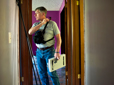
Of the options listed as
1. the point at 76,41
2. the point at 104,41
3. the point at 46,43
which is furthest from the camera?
the point at 76,41

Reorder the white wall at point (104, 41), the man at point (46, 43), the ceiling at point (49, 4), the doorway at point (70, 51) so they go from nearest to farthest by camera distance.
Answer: the white wall at point (104, 41), the man at point (46, 43), the doorway at point (70, 51), the ceiling at point (49, 4)

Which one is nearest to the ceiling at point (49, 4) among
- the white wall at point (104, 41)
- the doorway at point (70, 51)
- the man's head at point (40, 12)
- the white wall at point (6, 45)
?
the doorway at point (70, 51)

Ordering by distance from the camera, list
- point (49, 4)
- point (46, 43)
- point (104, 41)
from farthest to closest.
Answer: point (49, 4)
point (46, 43)
point (104, 41)

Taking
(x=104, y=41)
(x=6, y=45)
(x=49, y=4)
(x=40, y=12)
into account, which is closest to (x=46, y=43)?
(x=40, y=12)

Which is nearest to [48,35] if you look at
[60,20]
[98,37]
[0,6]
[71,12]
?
[71,12]

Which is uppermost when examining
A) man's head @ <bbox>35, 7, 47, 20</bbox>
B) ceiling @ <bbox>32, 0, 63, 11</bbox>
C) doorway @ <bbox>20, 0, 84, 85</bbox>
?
ceiling @ <bbox>32, 0, 63, 11</bbox>

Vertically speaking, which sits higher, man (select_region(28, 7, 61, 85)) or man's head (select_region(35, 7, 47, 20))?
man's head (select_region(35, 7, 47, 20))

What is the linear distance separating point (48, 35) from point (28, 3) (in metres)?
0.65

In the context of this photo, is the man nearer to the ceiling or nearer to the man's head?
the man's head

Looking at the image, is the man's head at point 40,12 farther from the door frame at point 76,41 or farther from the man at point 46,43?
the door frame at point 76,41

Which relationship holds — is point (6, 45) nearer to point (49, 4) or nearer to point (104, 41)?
point (104, 41)

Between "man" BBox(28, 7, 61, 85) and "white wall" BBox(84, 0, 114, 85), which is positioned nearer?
"white wall" BBox(84, 0, 114, 85)

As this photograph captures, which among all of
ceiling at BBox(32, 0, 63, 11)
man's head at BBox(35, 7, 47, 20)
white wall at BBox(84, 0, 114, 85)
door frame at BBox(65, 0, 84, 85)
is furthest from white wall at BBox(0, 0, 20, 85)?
ceiling at BBox(32, 0, 63, 11)

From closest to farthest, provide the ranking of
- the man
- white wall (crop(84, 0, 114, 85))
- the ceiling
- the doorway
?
white wall (crop(84, 0, 114, 85)) → the man → the doorway → the ceiling
